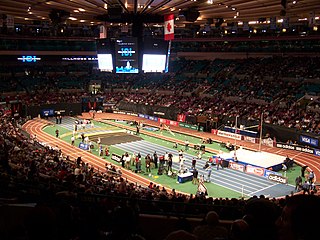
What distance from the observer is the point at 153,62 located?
750 inches

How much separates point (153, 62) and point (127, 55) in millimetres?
1449

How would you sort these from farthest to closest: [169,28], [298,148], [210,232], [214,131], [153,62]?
[214,131], [298,148], [153,62], [169,28], [210,232]

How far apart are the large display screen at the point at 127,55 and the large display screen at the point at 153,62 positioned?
0.44 meters

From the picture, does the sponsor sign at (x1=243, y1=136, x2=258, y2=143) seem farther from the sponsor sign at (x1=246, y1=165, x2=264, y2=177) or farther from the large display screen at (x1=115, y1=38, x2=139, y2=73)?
the large display screen at (x1=115, y1=38, x2=139, y2=73)

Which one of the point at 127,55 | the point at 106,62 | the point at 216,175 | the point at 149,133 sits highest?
the point at 127,55

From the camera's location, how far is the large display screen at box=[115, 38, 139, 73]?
18.7m

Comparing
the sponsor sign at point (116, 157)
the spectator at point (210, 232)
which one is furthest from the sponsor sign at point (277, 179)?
the spectator at point (210, 232)

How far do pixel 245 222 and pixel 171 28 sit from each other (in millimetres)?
16544

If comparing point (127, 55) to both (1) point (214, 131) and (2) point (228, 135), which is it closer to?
(2) point (228, 135)

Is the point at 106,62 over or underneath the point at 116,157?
over

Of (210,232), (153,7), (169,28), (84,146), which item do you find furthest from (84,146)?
(210,232)

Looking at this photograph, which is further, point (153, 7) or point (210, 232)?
point (153, 7)

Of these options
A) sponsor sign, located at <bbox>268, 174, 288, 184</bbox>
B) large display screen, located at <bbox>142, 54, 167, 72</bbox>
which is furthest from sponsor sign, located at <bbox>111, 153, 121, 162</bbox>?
large display screen, located at <bbox>142, 54, 167, 72</bbox>

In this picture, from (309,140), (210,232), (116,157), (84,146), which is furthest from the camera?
(84,146)
